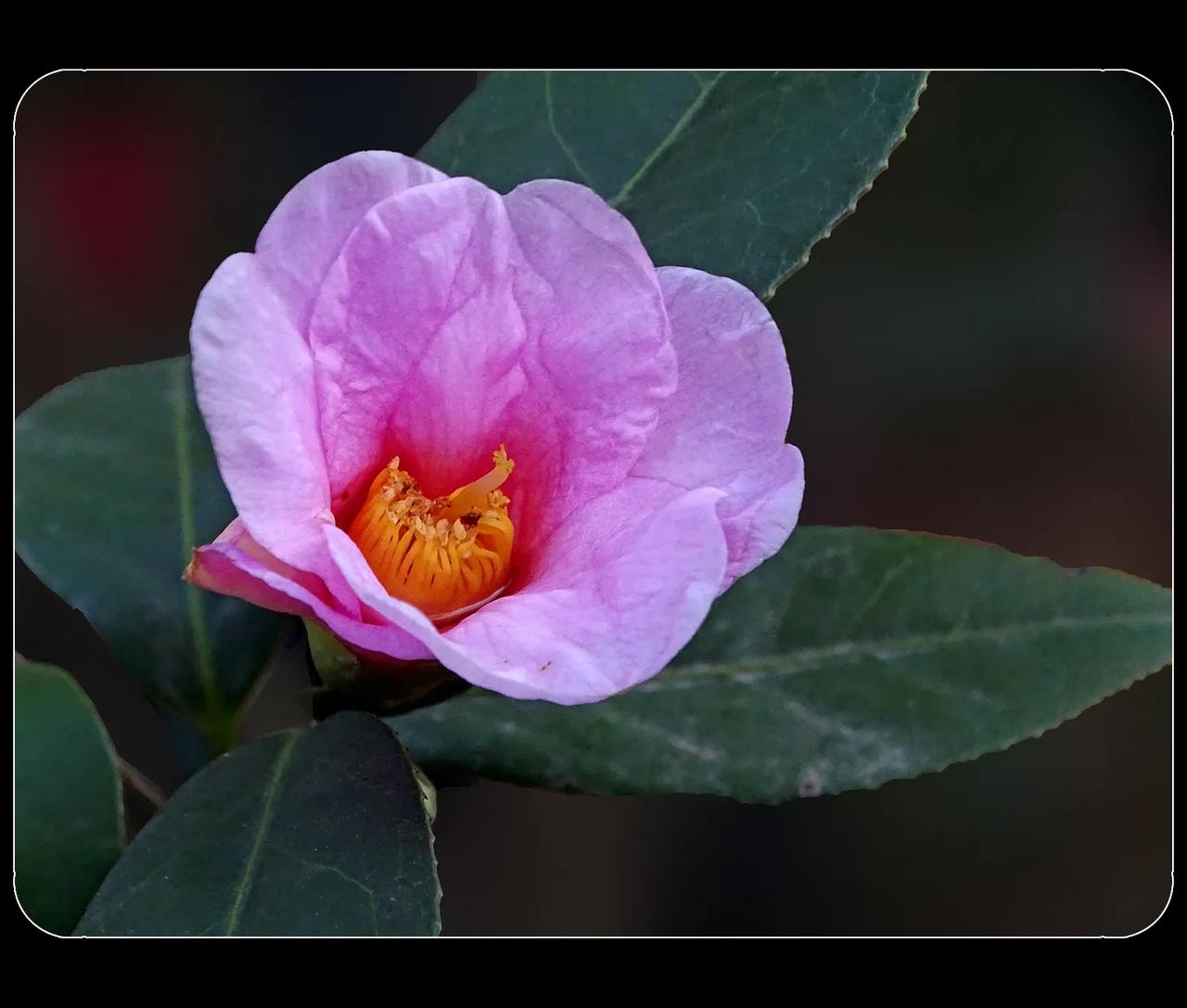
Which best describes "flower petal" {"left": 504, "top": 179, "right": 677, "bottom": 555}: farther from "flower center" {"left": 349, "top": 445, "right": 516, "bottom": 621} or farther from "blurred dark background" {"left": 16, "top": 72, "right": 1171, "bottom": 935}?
"blurred dark background" {"left": 16, "top": 72, "right": 1171, "bottom": 935}

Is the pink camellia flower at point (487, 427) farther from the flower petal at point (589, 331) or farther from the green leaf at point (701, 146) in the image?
the green leaf at point (701, 146)

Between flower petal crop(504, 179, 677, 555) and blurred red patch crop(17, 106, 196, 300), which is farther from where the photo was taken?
blurred red patch crop(17, 106, 196, 300)

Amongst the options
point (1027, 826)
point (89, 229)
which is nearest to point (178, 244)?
point (89, 229)

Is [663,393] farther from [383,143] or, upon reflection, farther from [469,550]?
[383,143]

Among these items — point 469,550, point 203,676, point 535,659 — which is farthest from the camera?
point 203,676

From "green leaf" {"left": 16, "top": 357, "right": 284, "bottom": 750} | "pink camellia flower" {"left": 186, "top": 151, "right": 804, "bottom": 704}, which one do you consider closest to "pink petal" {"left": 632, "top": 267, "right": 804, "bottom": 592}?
"pink camellia flower" {"left": 186, "top": 151, "right": 804, "bottom": 704}

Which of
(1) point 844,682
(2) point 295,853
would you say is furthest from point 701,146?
(2) point 295,853

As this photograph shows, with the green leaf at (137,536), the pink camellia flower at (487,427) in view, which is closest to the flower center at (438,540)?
the pink camellia flower at (487,427)
